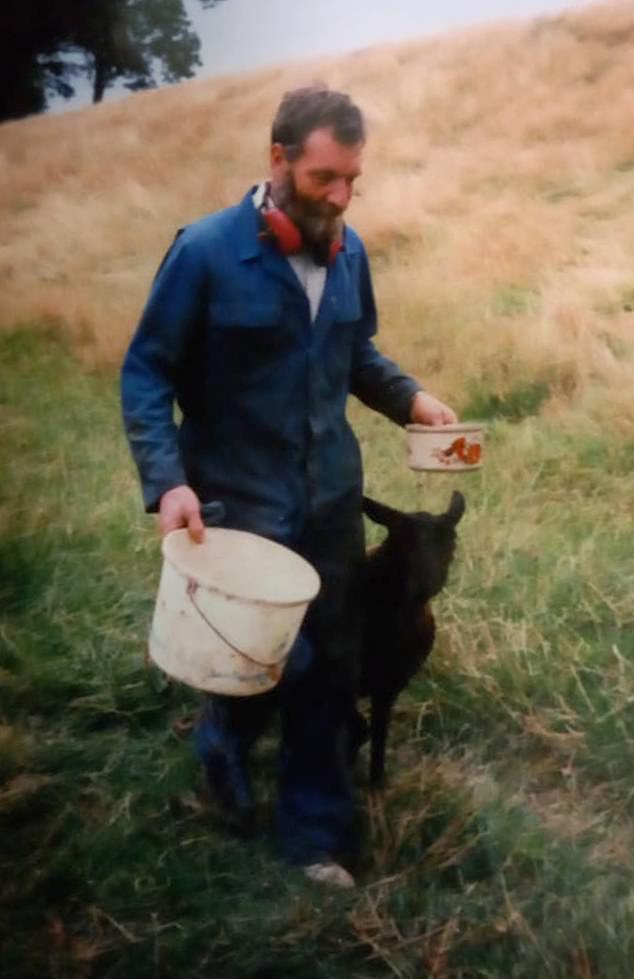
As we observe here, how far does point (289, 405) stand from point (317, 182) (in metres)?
0.40

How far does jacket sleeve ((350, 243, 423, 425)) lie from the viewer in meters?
2.43

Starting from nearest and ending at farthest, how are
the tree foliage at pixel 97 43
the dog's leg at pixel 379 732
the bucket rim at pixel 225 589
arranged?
the bucket rim at pixel 225 589, the dog's leg at pixel 379 732, the tree foliage at pixel 97 43

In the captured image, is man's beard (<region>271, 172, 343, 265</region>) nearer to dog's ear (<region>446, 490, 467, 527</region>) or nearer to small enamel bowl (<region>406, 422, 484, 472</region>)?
small enamel bowl (<region>406, 422, 484, 472</region>)

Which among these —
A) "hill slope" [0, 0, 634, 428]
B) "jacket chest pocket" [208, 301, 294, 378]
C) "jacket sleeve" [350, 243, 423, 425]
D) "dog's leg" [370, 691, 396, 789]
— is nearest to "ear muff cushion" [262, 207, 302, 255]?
"jacket chest pocket" [208, 301, 294, 378]

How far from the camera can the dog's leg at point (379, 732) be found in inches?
98.1

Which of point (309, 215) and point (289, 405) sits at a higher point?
point (309, 215)

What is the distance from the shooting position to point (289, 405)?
2.25 meters

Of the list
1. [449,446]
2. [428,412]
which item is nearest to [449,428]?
[449,446]

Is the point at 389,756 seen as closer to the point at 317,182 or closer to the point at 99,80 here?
the point at 317,182

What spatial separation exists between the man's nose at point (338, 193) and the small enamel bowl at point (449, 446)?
1.42ft

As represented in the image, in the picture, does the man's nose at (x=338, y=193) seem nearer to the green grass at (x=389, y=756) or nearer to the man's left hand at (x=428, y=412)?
the man's left hand at (x=428, y=412)

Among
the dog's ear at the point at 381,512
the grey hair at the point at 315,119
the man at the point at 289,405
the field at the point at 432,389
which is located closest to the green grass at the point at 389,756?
the field at the point at 432,389

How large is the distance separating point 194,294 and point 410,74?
0.81 m

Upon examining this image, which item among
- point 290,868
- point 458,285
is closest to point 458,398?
point 458,285
